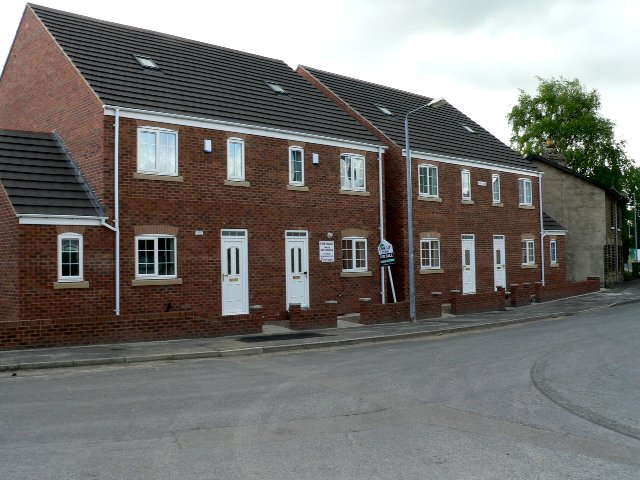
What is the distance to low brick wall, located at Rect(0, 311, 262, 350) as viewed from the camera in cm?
1417

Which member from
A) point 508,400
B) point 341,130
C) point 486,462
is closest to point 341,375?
point 508,400

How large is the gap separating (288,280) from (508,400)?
1292cm

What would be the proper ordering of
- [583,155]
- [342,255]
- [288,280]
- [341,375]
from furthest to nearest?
[583,155] < [342,255] < [288,280] < [341,375]

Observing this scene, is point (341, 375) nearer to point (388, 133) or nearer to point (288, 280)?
point (288, 280)

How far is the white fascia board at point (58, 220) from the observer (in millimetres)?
16109

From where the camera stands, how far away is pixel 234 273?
20.5 m

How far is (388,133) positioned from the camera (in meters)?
26.8

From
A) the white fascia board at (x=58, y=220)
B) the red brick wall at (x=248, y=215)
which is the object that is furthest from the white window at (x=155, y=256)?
the white fascia board at (x=58, y=220)

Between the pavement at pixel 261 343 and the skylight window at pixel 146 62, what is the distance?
9.33m

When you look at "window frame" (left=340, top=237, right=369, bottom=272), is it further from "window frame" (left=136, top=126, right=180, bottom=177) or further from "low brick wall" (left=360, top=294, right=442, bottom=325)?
"window frame" (left=136, top=126, right=180, bottom=177)

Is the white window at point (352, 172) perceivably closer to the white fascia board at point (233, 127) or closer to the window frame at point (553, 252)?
the white fascia board at point (233, 127)

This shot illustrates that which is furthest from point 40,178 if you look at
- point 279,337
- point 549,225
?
point 549,225

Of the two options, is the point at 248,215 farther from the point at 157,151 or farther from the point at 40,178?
the point at 40,178

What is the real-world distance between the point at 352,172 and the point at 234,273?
6.52 m
